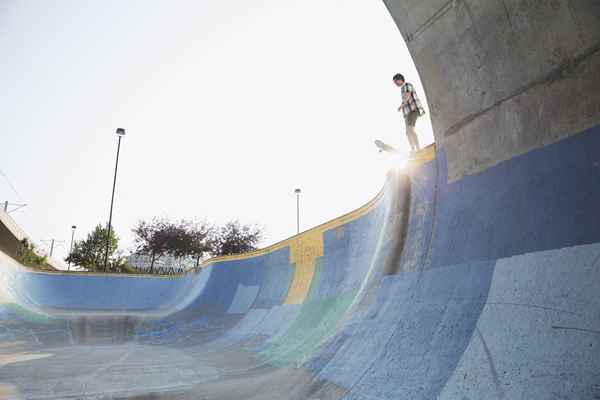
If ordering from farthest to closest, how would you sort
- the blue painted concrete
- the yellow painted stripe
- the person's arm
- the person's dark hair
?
the yellow painted stripe → the person's dark hair → the person's arm → the blue painted concrete

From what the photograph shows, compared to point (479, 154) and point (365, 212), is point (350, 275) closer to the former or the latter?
point (365, 212)

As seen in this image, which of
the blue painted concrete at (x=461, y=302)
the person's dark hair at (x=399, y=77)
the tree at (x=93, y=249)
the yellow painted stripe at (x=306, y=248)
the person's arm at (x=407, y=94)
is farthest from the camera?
the tree at (x=93, y=249)

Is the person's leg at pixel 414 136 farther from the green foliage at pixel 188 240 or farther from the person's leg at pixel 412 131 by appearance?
the green foliage at pixel 188 240

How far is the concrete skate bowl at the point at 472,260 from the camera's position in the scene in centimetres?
223

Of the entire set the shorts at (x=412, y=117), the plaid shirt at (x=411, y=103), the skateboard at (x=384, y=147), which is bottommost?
the skateboard at (x=384, y=147)

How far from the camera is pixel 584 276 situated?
2.15m

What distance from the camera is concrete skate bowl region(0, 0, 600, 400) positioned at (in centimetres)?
223

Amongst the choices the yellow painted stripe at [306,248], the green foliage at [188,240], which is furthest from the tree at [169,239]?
the yellow painted stripe at [306,248]

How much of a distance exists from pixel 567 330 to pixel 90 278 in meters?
17.4

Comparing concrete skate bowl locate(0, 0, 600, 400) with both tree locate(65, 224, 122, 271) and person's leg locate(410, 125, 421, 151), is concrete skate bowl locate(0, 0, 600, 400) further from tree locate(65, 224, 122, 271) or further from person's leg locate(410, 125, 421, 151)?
tree locate(65, 224, 122, 271)

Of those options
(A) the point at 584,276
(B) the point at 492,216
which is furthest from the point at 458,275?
(A) the point at 584,276

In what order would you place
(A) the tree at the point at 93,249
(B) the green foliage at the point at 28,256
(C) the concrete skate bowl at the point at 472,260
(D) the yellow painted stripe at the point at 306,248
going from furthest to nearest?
1. (A) the tree at the point at 93,249
2. (B) the green foliage at the point at 28,256
3. (D) the yellow painted stripe at the point at 306,248
4. (C) the concrete skate bowl at the point at 472,260

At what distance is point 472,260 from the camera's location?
3.09 metres

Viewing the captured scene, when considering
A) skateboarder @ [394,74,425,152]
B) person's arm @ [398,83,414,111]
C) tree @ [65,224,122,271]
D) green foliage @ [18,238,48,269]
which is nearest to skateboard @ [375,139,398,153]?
skateboarder @ [394,74,425,152]
